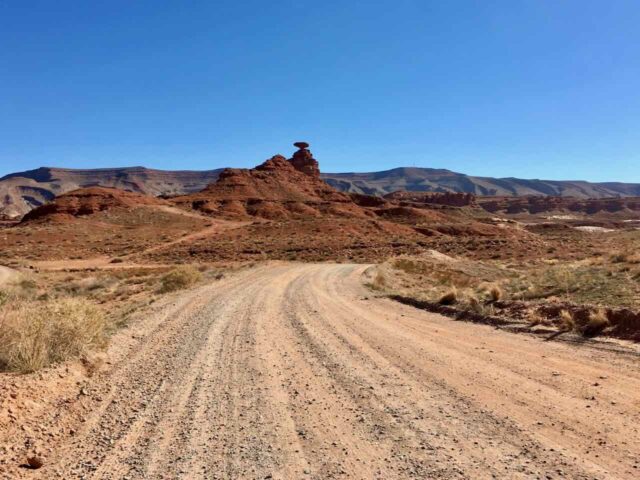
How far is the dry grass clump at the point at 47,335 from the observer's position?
264 inches

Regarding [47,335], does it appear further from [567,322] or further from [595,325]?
[595,325]

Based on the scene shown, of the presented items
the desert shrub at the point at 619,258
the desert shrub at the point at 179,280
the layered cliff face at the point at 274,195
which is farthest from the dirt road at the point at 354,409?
the layered cliff face at the point at 274,195

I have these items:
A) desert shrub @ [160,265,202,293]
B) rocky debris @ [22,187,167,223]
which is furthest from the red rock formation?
desert shrub @ [160,265,202,293]

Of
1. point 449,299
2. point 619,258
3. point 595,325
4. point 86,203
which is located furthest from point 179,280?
point 86,203

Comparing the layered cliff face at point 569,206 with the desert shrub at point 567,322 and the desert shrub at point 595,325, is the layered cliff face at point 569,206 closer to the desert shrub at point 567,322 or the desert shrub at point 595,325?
the desert shrub at point 567,322

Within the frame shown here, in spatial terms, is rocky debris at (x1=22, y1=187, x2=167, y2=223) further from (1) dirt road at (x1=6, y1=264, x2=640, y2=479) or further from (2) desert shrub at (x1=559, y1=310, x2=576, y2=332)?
(2) desert shrub at (x1=559, y1=310, x2=576, y2=332)

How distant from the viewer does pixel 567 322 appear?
35.1 ft

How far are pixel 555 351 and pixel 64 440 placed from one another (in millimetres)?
8356

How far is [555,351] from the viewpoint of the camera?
29.5ft

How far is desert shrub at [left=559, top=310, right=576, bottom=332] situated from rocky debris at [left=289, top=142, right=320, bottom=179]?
128 m

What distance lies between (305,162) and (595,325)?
135 meters

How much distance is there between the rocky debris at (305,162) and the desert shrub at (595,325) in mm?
128417

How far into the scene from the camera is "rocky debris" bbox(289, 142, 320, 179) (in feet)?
458

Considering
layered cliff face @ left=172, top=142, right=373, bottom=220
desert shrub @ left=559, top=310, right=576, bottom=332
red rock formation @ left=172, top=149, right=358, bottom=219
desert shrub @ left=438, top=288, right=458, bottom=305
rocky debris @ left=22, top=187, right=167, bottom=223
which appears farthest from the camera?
red rock formation @ left=172, top=149, right=358, bottom=219
